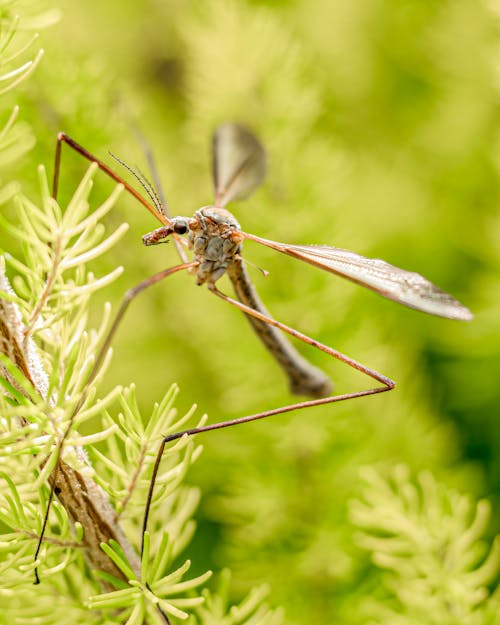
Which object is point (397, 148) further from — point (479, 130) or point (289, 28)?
point (289, 28)

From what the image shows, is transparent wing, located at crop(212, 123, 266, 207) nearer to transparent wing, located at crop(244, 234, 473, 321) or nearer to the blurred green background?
the blurred green background

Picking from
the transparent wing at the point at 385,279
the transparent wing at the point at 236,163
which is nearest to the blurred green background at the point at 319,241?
the transparent wing at the point at 236,163

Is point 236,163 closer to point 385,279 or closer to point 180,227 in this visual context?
point 180,227

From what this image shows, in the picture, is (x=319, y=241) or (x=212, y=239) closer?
(x=212, y=239)

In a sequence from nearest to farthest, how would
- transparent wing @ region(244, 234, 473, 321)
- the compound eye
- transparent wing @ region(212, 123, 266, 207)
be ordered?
transparent wing @ region(244, 234, 473, 321) < the compound eye < transparent wing @ region(212, 123, 266, 207)

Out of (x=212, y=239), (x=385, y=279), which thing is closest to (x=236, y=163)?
(x=212, y=239)

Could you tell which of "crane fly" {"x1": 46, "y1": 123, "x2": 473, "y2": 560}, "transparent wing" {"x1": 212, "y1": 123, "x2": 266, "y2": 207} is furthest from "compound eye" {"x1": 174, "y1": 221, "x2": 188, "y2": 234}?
"transparent wing" {"x1": 212, "y1": 123, "x2": 266, "y2": 207}
